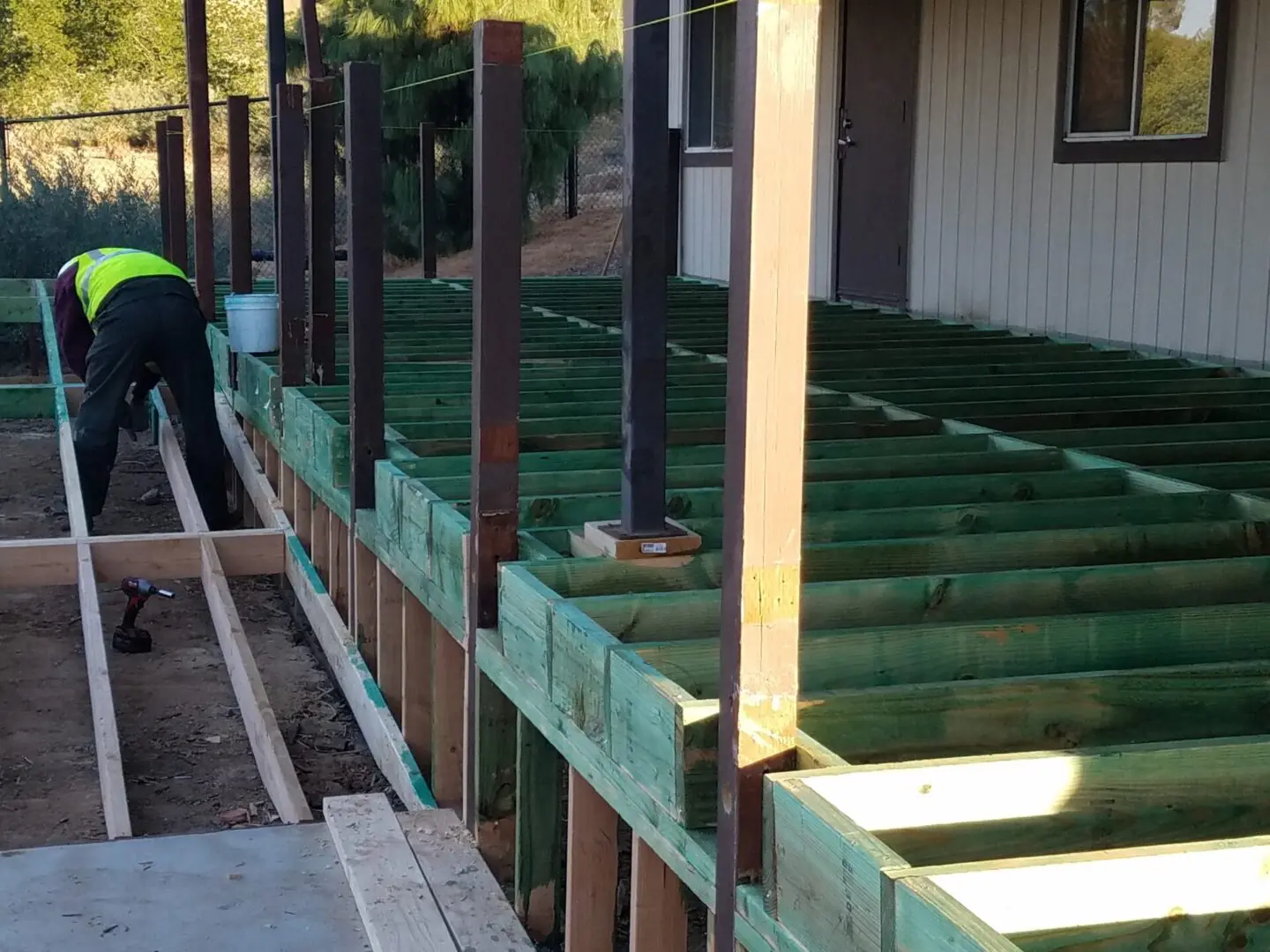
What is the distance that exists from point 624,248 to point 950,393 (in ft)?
10.4

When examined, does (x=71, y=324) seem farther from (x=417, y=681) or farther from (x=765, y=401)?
(x=765, y=401)

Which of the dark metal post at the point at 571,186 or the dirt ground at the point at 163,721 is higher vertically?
the dark metal post at the point at 571,186

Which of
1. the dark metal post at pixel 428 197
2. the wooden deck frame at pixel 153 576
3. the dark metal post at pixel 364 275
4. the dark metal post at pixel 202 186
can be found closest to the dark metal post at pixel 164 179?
the dark metal post at pixel 202 186

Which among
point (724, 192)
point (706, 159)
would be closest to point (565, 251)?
point (706, 159)

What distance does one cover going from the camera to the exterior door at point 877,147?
1027 centimetres

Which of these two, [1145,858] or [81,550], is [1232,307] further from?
[1145,858]

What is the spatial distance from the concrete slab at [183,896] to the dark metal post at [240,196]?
22.2 ft

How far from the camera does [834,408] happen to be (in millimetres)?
6148

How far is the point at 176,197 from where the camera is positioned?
488 inches

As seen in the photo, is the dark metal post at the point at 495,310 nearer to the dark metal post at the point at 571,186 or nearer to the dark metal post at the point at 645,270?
the dark metal post at the point at 645,270

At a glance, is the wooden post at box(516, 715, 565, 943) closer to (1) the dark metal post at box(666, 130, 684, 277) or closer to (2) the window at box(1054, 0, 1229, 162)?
(2) the window at box(1054, 0, 1229, 162)

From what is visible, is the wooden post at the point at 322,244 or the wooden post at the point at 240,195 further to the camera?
the wooden post at the point at 240,195

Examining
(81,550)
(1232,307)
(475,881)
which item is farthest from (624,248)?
(1232,307)

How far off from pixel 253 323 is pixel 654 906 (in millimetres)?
6106
